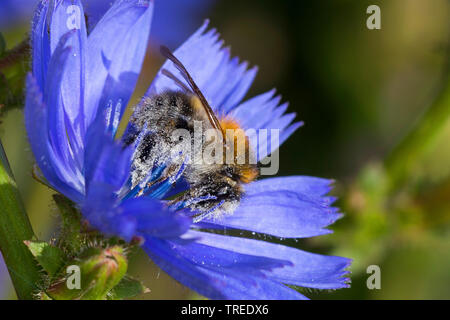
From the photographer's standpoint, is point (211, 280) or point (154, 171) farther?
point (154, 171)

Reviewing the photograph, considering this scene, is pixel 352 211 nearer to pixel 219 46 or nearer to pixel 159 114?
pixel 219 46

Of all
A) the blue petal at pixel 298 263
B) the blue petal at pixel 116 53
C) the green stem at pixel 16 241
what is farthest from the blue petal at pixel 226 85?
the green stem at pixel 16 241

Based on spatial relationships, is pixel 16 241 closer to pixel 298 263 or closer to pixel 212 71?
pixel 298 263

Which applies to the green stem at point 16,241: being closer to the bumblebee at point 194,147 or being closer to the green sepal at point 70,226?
the green sepal at point 70,226

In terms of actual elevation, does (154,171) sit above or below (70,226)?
above

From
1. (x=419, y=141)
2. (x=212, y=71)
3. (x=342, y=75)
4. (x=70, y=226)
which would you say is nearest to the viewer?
(x=70, y=226)

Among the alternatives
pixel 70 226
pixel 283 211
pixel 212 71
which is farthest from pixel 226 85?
pixel 70 226
